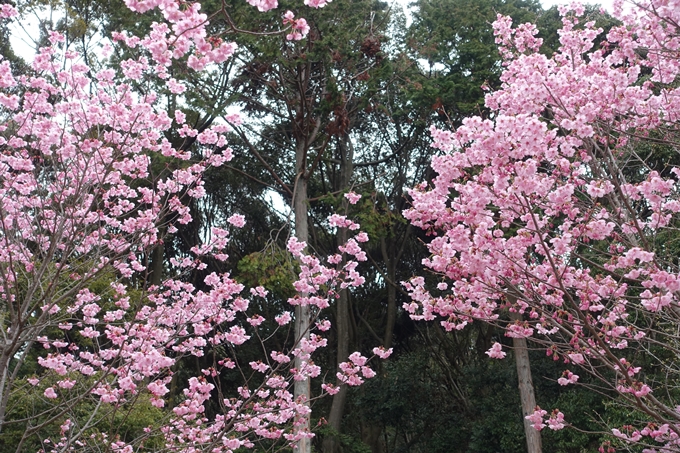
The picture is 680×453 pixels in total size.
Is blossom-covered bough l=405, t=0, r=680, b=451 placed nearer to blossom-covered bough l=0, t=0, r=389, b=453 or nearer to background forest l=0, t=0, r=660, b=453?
blossom-covered bough l=0, t=0, r=389, b=453

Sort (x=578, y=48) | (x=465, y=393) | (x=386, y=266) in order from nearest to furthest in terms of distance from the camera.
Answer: (x=578, y=48) → (x=465, y=393) → (x=386, y=266)

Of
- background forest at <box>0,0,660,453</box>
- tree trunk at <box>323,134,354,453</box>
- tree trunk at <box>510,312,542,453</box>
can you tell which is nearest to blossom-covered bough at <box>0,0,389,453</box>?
background forest at <box>0,0,660,453</box>

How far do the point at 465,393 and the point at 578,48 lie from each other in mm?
8768

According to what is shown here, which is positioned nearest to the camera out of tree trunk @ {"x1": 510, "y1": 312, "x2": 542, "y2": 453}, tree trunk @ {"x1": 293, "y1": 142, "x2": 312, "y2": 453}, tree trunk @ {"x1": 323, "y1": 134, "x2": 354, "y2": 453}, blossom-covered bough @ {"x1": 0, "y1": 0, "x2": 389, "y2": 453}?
blossom-covered bough @ {"x1": 0, "y1": 0, "x2": 389, "y2": 453}

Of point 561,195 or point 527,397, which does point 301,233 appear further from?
point 561,195

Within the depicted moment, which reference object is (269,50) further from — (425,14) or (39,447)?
(39,447)

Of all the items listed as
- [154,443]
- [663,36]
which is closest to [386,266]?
[154,443]

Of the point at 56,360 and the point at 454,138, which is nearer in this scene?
the point at 454,138

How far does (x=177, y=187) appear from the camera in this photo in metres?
5.09

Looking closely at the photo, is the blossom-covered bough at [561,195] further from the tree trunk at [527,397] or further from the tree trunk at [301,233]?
the tree trunk at [527,397]

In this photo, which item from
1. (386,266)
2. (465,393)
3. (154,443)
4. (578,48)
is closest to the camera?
(578,48)

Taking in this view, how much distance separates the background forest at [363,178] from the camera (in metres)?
9.25

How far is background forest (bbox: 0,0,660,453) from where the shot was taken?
30.3 feet

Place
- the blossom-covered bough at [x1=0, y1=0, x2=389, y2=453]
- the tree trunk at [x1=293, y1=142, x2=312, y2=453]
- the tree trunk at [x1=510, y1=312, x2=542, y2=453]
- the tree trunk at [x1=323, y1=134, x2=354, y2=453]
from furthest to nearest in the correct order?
the tree trunk at [x1=323, y1=134, x2=354, y2=453] → the tree trunk at [x1=510, y1=312, x2=542, y2=453] → the tree trunk at [x1=293, y1=142, x2=312, y2=453] → the blossom-covered bough at [x1=0, y1=0, x2=389, y2=453]
